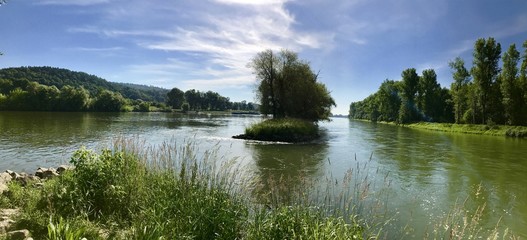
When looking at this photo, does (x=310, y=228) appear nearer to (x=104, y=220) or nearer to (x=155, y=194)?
(x=155, y=194)

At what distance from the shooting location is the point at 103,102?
118688 mm

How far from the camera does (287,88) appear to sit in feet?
157

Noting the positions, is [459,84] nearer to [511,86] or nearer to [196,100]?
[511,86]

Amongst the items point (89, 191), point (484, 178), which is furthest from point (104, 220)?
point (484, 178)

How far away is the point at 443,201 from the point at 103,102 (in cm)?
12637

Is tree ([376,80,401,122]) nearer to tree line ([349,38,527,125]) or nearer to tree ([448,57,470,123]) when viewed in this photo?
tree line ([349,38,527,125])

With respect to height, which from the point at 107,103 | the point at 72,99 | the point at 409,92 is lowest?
the point at 107,103

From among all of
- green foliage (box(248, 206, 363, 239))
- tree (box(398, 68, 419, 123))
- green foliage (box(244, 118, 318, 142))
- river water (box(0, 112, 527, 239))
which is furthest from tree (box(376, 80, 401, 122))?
green foliage (box(248, 206, 363, 239))

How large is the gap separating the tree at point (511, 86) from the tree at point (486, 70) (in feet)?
5.74

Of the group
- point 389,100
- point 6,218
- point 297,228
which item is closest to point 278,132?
point 297,228

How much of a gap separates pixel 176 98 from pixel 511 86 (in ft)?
508

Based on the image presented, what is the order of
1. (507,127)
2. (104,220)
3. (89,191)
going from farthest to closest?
1. (507,127)
2. (89,191)
3. (104,220)

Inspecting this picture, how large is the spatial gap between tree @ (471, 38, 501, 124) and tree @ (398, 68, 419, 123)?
2762 cm

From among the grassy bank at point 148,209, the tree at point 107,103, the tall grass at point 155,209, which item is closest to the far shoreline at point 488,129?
the tall grass at point 155,209
